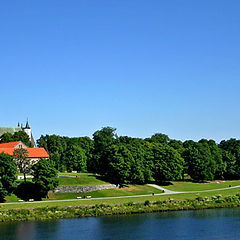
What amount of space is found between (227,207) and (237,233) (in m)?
23.0

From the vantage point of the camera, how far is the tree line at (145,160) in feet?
331

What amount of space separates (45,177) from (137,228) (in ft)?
108

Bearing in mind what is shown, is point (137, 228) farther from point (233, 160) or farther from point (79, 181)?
point (233, 160)

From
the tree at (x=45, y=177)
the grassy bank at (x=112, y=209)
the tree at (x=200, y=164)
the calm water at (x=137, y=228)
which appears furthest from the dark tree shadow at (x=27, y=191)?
the tree at (x=200, y=164)

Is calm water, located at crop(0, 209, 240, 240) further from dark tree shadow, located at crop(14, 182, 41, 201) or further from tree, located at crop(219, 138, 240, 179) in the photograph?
tree, located at crop(219, 138, 240, 179)

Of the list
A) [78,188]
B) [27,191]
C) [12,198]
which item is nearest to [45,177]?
[27,191]

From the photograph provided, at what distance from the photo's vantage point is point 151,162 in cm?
10962

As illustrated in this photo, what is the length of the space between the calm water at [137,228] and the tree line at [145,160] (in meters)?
38.9

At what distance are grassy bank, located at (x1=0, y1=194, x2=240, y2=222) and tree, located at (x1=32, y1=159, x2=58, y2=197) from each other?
47.3 ft

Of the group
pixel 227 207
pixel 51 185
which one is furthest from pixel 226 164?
pixel 51 185

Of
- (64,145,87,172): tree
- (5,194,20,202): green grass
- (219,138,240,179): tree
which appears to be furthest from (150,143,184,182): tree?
(5,194,20,202): green grass

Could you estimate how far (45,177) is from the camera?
79.4 metres

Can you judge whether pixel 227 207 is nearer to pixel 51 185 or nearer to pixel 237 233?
pixel 237 233

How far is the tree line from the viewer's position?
101 metres
